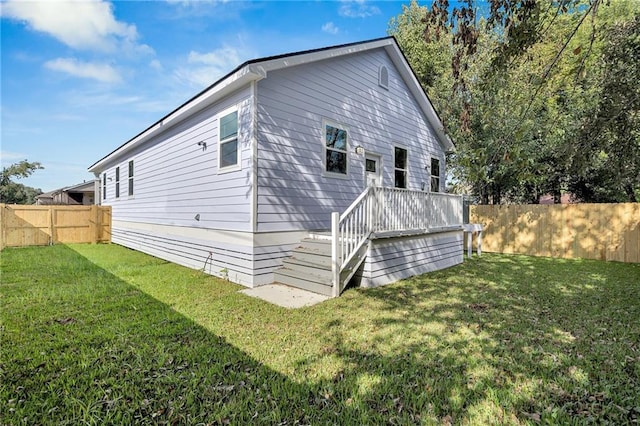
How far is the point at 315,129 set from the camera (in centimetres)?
708

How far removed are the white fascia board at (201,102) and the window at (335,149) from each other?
2.22 m

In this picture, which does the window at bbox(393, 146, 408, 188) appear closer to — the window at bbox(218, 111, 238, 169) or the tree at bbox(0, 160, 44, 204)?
the window at bbox(218, 111, 238, 169)

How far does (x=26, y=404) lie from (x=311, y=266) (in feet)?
13.3

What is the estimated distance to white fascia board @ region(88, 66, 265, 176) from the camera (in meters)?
5.74

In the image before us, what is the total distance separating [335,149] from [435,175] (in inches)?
209

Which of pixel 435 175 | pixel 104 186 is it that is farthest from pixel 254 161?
pixel 104 186

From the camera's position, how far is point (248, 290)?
18.8ft

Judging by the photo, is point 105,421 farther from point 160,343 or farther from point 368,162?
point 368,162

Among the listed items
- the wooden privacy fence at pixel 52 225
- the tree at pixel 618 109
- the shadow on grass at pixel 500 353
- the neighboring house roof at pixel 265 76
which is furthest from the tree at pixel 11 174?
the tree at pixel 618 109

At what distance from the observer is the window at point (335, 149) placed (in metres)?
7.42

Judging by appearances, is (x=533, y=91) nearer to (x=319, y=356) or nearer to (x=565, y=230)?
(x=565, y=230)

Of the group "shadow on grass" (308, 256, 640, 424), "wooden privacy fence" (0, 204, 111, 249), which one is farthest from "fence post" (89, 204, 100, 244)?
"shadow on grass" (308, 256, 640, 424)

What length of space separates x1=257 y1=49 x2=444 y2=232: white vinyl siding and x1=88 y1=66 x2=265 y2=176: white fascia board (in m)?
0.43

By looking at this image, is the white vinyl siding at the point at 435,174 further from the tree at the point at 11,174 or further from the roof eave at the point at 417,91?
the tree at the point at 11,174
